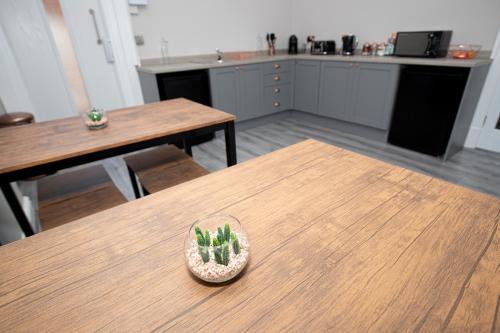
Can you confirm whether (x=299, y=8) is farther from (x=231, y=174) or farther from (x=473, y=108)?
(x=231, y=174)

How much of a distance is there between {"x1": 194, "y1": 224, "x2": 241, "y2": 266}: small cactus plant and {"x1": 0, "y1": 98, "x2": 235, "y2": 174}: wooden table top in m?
0.96

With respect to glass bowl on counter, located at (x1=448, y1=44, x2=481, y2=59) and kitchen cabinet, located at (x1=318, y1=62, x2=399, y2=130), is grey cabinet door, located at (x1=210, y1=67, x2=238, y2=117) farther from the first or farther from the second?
glass bowl on counter, located at (x1=448, y1=44, x2=481, y2=59)

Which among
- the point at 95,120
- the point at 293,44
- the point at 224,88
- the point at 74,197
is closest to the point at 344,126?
the point at 293,44

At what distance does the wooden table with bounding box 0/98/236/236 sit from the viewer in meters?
1.19

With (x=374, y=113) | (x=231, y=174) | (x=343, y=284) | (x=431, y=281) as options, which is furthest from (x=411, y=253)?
(x=374, y=113)

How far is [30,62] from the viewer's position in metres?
2.74

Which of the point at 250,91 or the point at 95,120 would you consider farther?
the point at 250,91

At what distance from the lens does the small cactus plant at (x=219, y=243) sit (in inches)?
22.1

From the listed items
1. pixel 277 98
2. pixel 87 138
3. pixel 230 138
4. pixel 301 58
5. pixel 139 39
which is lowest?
pixel 277 98

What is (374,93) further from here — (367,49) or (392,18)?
(392,18)

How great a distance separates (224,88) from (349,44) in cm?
185

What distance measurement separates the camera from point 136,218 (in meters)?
0.77

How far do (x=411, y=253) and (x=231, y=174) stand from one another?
62 centimetres

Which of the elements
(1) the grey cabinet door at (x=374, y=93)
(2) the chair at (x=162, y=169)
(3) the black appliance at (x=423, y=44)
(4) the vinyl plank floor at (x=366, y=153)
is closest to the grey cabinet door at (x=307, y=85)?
(4) the vinyl plank floor at (x=366, y=153)
